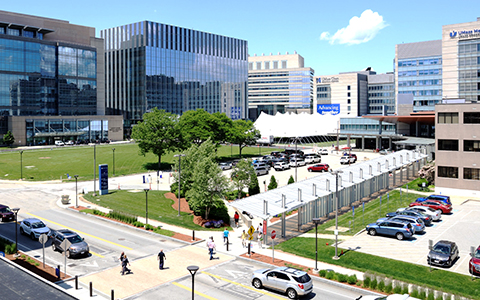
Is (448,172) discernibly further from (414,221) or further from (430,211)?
(414,221)

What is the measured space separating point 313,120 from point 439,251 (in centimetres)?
11162

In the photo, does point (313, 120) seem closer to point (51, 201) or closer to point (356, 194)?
point (356, 194)

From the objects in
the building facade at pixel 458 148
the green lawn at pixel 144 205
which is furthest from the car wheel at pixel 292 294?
the building facade at pixel 458 148

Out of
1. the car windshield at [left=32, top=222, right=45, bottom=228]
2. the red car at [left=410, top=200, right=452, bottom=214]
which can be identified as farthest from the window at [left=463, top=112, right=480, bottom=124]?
the car windshield at [left=32, top=222, right=45, bottom=228]

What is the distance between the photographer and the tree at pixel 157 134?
79.6 metres

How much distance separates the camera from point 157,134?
7988 centimetres

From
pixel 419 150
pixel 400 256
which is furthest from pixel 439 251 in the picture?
pixel 419 150

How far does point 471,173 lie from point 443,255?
32.0m

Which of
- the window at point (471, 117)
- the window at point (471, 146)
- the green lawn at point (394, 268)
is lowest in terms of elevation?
the green lawn at point (394, 268)

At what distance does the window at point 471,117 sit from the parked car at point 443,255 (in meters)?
31.6

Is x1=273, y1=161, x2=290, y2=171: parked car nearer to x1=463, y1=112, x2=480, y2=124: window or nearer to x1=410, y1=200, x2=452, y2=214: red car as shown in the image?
x1=463, y1=112, x2=480, y2=124: window

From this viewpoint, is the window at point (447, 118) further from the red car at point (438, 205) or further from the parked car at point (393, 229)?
the parked car at point (393, 229)

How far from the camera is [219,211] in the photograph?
43.5 meters

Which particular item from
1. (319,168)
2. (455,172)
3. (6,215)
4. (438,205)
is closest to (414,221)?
(438,205)
